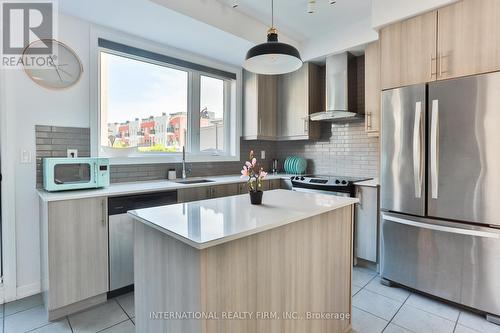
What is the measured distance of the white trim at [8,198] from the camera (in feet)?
7.30

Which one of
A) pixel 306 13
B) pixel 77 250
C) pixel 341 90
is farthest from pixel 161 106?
pixel 341 90

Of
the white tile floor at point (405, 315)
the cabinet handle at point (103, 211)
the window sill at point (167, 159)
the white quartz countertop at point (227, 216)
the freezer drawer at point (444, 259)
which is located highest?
the window sill at point (167, 159)

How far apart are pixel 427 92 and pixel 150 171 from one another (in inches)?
113

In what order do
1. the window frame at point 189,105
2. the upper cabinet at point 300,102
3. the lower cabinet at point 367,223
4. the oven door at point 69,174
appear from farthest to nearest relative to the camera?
1. the upper cabinet at point 300,102
2. the lower cabinet at point 367,223
3. the window frame at point 189,105
4. the oven door at point 69,174

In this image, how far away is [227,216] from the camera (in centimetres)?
147

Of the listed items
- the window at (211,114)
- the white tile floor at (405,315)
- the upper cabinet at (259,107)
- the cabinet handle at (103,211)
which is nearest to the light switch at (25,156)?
the cabinet handle at (103,211)

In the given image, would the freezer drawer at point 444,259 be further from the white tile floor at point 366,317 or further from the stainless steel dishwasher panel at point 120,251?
the stainless steel dishwasher panel at point 120,251

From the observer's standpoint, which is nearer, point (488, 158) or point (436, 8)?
point (488, 158)

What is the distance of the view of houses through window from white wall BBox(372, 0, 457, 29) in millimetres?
2144

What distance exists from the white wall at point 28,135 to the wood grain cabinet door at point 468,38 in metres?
3.31

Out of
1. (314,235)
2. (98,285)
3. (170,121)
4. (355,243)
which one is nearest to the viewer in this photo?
(314,235)

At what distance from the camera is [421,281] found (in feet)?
7.69

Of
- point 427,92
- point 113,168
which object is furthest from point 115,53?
point 427,92

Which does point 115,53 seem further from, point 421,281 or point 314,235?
point 421,281
